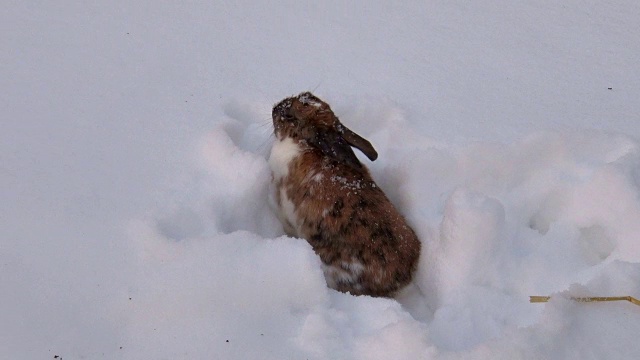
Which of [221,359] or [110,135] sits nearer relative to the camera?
[221,359]

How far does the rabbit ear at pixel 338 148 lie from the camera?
2.89 meters

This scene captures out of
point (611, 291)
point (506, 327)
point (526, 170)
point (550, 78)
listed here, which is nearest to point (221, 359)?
point (506, 327)

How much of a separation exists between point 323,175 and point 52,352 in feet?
4.20

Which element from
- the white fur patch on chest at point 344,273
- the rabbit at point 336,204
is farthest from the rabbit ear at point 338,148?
the white fur patch on chest at point 344,273

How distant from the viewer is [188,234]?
97.5 inches

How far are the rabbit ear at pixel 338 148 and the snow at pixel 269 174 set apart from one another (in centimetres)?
18

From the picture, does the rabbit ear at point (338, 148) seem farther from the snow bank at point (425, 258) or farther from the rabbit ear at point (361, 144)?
the snow bank at point (425, 258)

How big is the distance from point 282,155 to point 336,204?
451 millimetres

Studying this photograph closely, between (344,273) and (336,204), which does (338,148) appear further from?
(344,273)

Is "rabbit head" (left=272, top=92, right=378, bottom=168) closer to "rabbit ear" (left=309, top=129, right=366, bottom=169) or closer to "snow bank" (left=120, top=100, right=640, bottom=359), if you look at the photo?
"rabbit ear" (left=309, top=129, right=366, bottom=169)

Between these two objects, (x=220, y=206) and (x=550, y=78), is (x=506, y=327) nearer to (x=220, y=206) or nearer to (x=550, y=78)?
(x=220, y=206)

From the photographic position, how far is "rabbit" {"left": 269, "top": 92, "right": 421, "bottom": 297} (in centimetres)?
264

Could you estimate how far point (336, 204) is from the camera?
2.74m

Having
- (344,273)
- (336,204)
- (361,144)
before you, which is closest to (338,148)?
(361,144)
